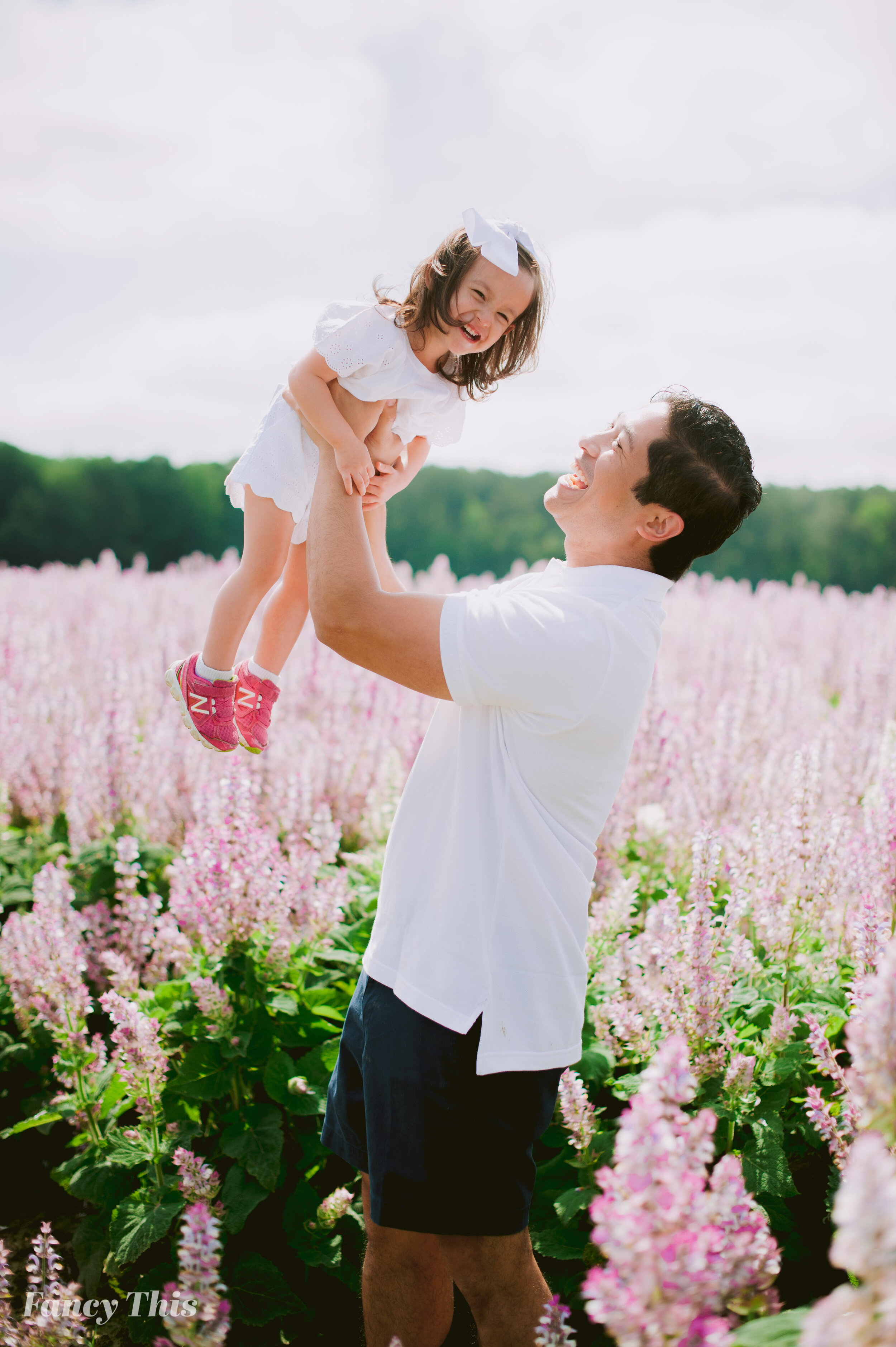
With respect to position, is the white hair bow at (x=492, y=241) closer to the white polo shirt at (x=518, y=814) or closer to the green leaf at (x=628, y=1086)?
the white polo shirt at (x=518, y=814)

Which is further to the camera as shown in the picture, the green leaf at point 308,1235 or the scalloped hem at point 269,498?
the scalloped hem at point 269,498

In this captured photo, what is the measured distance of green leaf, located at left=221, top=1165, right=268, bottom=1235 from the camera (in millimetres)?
2148

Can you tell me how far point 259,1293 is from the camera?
7.01 ft

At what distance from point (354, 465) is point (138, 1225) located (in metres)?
1.96

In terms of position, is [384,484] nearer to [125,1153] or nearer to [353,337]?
[353,337]

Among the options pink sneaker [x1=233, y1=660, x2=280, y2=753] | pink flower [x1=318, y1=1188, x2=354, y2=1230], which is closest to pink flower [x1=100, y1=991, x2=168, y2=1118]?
pink flower [x1=318, y1=1188, x2=354, y2=1230]

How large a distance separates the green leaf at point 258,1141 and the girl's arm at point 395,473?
5.50 ft

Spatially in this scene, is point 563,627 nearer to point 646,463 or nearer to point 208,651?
point 646,463

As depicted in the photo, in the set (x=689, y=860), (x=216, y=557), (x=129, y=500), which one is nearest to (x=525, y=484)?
(x=216, y=557)

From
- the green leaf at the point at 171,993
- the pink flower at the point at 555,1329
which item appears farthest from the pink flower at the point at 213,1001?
the pink flower at the point at 555,1329

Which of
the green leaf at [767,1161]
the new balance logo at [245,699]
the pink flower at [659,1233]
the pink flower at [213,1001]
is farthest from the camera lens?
the new balance logo at [245,699]

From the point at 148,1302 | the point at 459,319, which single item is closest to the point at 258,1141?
the point at 148,1302

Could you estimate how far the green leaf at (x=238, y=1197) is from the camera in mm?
2148

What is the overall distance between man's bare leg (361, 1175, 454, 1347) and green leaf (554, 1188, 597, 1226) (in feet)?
1.49
